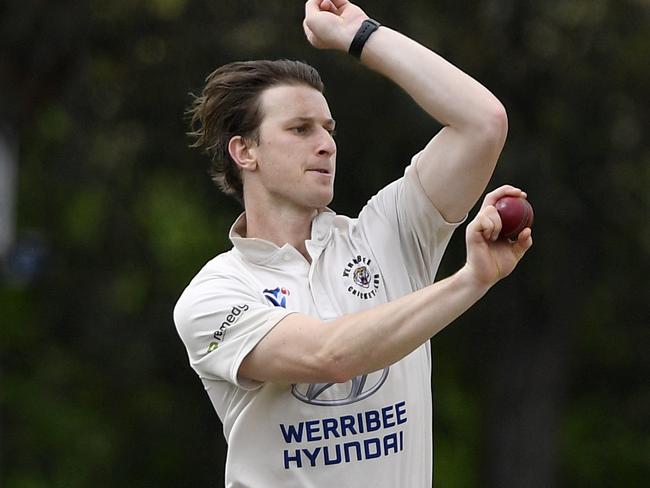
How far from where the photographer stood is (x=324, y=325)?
15.2ft

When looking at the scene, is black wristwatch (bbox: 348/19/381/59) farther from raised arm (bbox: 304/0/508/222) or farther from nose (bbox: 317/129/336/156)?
nose (bbox: 317/129/336/156)

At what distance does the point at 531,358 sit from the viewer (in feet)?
62.1

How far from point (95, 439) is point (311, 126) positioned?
58.8ft

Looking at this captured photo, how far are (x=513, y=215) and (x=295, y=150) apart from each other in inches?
44.2

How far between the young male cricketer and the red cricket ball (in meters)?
0.33

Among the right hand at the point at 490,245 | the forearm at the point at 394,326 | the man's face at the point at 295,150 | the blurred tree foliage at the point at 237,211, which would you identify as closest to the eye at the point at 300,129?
the man's face at the point at 295,150

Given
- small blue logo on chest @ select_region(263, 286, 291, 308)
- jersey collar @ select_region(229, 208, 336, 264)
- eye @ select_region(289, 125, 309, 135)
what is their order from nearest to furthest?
small blue logo on chest @ select_region(263, 286, 291, 308) → jersey collar @ select_region(229, 208, 336, 264) → eye @ select_region(289, 125, 309, 135)

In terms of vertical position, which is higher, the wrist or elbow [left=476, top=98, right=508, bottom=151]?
elbow [left=476, top=98, right=508, bottom=151]

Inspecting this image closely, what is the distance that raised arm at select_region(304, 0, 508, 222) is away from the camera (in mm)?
4750

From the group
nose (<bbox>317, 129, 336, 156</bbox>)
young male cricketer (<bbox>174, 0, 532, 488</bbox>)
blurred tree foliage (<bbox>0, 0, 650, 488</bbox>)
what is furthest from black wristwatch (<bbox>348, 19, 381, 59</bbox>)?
blurred tree foliage (<bbox>0, 0, 650, 488</bbox>)

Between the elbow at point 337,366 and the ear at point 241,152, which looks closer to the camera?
the elbow at point 337,366

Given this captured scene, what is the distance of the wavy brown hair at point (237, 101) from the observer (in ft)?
17.6

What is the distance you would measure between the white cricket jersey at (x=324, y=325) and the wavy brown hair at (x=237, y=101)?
0.38 metres

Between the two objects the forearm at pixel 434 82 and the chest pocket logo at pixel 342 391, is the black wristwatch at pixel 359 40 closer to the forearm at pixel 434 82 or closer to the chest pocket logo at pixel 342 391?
the forearm at pixel 434 82
